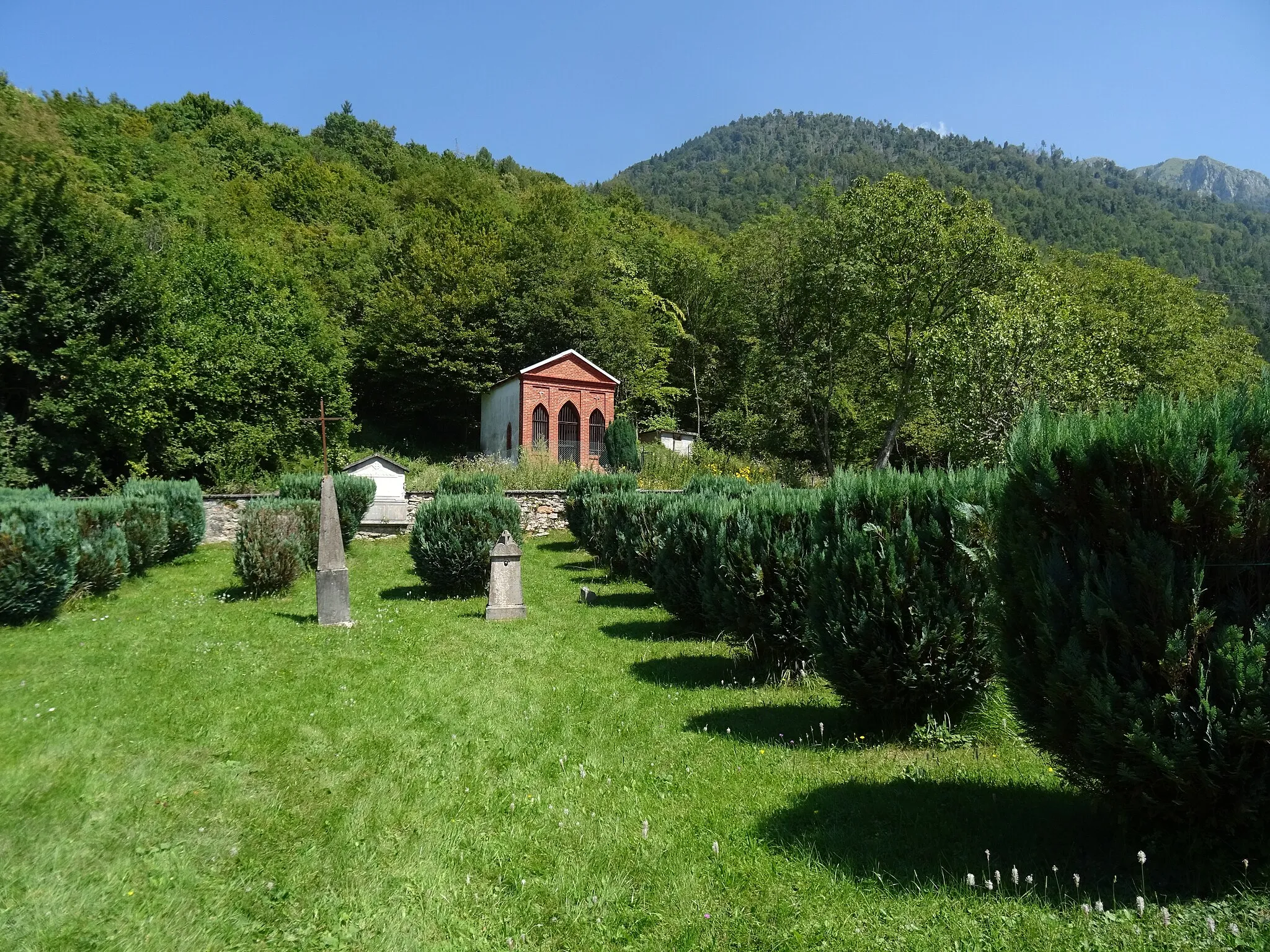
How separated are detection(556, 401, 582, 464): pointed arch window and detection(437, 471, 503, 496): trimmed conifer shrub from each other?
285 inches

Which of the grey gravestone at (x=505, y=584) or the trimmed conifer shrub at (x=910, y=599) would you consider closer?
the trimmed conifer shrub at (x=910, y=599)

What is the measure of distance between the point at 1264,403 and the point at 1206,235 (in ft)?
426

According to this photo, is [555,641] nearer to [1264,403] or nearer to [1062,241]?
[1264,403]

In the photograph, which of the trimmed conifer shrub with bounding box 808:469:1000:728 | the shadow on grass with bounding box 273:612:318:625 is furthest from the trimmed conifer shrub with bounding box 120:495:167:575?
the trimmed conifer shrub with bounding box 808:469:1000:728

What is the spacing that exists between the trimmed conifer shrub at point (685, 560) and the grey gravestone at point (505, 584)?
84.8 inches

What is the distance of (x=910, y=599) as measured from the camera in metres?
4.83

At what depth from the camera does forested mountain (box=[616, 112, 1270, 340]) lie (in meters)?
83.0

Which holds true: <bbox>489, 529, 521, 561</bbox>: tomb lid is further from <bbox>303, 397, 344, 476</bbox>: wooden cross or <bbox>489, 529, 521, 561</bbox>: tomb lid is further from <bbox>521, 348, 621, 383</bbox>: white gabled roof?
<bbox>521, 348, 621, 383</bbox>: white gabled roof

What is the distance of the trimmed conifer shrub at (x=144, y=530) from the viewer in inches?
508

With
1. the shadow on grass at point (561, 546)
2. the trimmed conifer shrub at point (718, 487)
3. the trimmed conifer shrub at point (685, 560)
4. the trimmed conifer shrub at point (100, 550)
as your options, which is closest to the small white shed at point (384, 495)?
the shadow on grass at point (561, 546)

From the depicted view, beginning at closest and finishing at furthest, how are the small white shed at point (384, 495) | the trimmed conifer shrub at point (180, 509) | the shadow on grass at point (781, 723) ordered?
the shadow on grass at point (781, 723), the trimmed conifer shrub at point (180, 509), the small white shed at point (384, 495)

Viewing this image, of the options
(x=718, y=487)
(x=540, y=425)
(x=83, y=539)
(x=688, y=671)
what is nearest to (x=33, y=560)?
(x=83, y=539)

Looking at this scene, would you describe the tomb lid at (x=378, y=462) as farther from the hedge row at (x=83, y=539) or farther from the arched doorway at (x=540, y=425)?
the arched doorway at (x=540, y=425)

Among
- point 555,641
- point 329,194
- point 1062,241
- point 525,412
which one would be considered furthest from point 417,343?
point 1062,241
